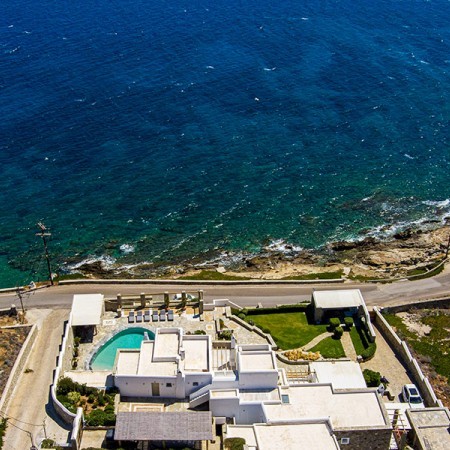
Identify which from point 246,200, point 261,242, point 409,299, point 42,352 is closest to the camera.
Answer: point 42,352

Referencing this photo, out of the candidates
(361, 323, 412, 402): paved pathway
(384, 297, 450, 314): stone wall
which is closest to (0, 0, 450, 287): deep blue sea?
(384, 297, 450, 314): stone wall

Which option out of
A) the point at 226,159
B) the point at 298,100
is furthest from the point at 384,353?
the point at 298,100

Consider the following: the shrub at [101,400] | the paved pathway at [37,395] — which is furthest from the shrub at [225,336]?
the paved pathway at [37,395]

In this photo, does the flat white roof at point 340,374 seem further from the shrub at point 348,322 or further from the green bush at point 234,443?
the green bush at point 234,443

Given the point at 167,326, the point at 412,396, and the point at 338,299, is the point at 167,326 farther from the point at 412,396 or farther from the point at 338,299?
the point at 412,396

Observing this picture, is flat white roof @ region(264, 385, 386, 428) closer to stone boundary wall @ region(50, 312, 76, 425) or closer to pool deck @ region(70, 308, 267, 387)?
pool deck @ region(70, 308, 267, 387)

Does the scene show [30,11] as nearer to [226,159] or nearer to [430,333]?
[226,159]

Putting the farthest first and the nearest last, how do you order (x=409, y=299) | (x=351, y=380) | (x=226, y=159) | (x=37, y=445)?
(x=226, y=159) < (x=409, y=299) < (x=351, y=380) < (x=37, y=445)
